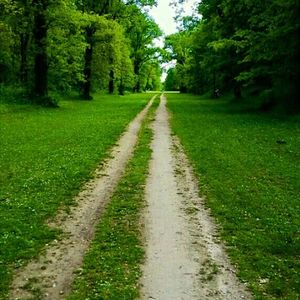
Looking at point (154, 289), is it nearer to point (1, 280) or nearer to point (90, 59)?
point (1, 280)

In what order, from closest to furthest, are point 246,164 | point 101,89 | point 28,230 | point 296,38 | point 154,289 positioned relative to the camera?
point 154,289 → point 28,230 → point 246,164 → point 296,38 → point 101,89

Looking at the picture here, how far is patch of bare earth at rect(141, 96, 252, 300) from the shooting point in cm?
714

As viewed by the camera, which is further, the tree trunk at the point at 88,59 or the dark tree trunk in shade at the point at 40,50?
the tree trunk at the point at 88,59

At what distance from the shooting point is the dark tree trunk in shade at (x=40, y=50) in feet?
118

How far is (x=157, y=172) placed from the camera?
15.1 meters

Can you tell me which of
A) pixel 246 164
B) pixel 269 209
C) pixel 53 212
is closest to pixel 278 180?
pixel 246 164

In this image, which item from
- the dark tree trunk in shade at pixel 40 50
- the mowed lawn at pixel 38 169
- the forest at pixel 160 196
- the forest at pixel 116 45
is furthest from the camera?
the dark tree trunk in shade at pixel 40 50

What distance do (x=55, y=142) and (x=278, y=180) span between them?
10692 mm

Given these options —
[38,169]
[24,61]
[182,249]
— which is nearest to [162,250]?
[182,249]

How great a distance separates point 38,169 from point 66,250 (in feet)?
23.1

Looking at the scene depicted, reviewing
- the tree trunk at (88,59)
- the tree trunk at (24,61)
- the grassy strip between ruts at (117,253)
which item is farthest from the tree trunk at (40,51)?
the grassy strip between ruts at (117,253)

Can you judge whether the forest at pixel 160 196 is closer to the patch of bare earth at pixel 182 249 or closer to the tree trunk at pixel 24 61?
the patch of bare earth at pixel 182 249

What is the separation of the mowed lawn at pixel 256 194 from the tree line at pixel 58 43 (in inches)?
685

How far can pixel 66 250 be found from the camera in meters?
8.66
